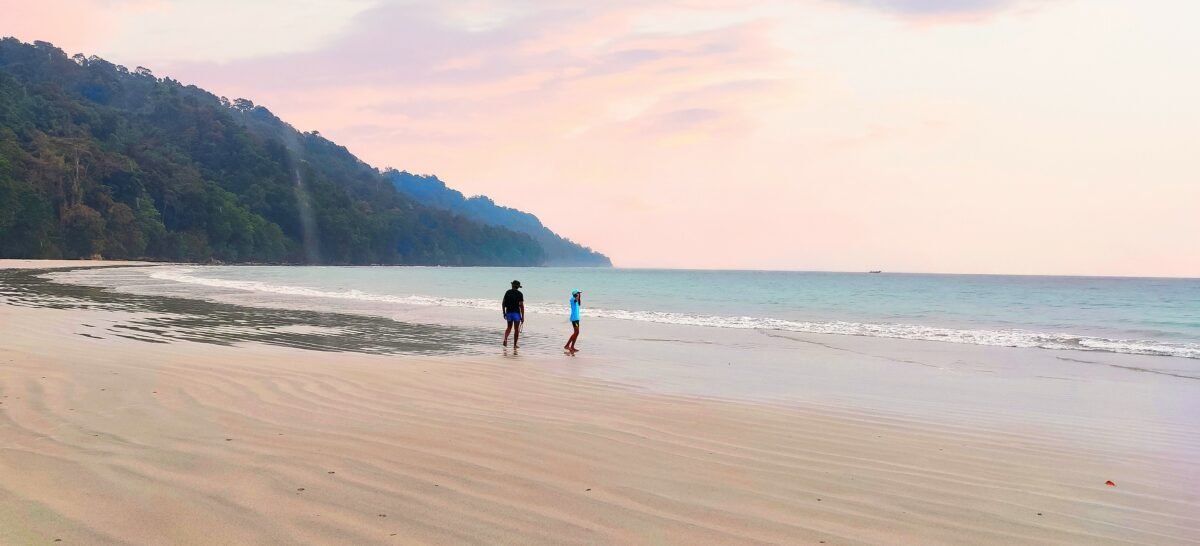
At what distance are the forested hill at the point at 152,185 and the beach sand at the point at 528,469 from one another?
4039 inches

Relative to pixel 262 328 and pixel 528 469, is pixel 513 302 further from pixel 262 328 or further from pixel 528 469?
pixel 528 469

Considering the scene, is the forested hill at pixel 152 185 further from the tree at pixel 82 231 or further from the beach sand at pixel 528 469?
the beach sand at pixel 528 469

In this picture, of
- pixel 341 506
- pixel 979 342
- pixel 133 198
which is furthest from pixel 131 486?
pixel 133 198

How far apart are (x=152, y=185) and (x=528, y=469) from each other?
441 feet

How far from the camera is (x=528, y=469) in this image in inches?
204

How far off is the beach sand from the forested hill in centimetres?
10259

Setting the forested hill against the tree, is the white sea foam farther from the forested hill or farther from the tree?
the forested hill

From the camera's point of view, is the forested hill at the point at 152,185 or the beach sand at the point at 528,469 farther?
the forested hill at the point at 152,185

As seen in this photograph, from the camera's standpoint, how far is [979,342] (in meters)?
22.2

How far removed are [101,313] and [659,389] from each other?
16932mm

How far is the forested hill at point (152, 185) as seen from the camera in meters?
94.6

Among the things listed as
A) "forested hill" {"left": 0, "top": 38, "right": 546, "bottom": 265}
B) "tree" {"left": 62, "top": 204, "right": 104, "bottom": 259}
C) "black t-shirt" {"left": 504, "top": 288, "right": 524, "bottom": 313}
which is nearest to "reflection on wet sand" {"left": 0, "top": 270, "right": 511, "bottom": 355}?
"black t-shirt" {"left": 504, "top": 288, "right": 524, "bottom": 313}

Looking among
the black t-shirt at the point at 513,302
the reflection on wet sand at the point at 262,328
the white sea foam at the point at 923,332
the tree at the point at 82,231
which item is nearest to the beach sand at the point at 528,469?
the reflection on wet sand at the point at 262,328

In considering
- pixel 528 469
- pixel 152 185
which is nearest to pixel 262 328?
pixel 528 469
